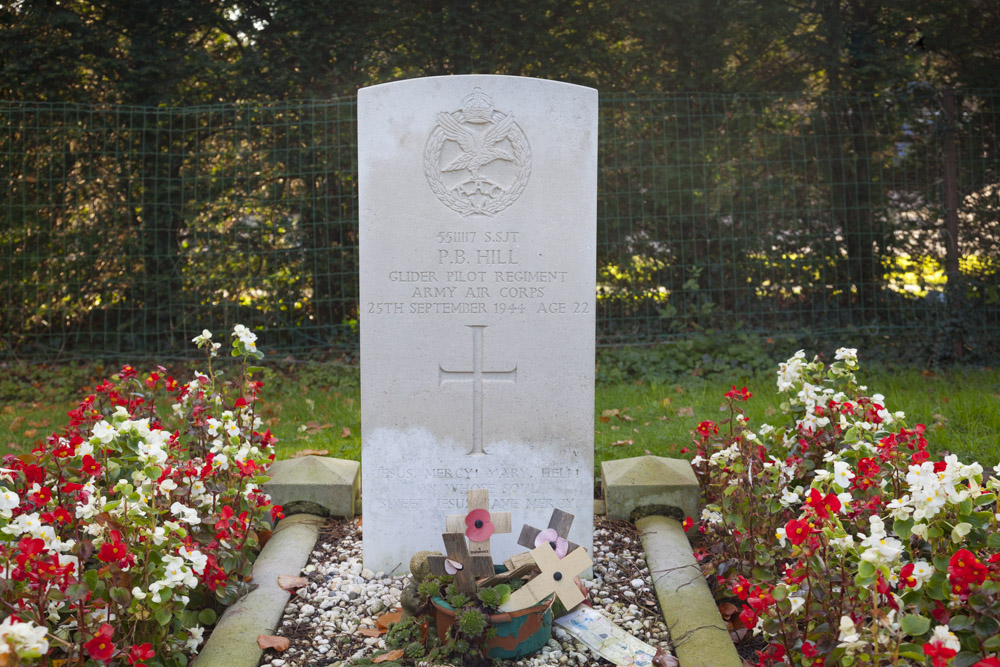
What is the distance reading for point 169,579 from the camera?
2379 millimetres

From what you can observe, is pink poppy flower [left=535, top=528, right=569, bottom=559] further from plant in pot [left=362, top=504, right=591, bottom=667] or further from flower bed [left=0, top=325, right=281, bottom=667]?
flower bed [left=0, top=325, right=281, bottom=667]

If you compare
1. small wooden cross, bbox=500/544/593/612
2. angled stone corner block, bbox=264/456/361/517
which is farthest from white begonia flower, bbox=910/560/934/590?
angled stone corner block, bbox=264/456/361/517

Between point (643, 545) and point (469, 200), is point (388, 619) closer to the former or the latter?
point (643, 545)

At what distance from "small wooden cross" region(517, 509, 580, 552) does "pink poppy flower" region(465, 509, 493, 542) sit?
0.20 metres

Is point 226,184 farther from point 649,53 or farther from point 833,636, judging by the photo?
point 833,636

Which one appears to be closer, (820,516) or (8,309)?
(820,516)

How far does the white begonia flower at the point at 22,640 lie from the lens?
185cm

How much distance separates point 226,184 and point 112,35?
5.95ft

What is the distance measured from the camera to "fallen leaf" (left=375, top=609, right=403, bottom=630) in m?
2.94

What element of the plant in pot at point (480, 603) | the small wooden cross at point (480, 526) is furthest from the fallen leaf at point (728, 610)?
the small wooden cross at point (480, 526)

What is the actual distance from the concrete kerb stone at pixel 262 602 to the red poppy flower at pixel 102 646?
0.46 m

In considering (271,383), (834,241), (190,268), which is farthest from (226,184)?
(834,241)

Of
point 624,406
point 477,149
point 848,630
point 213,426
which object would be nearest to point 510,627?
point 848,630

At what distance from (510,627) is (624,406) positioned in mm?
3005
